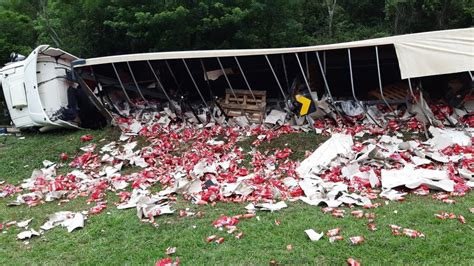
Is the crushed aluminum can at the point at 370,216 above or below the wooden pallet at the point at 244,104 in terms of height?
below

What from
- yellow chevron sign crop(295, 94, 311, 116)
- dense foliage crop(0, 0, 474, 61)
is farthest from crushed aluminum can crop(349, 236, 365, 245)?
dense foliage crop(0, 0, 474, 61)

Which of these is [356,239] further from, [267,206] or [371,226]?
[267,206]

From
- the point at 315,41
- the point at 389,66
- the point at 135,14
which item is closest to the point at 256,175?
the point at 389,66

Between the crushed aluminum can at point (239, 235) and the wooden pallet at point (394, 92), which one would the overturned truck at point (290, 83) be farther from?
the crushed aluminum can at point (239, 235)

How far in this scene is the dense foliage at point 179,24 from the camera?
1173 centimetres

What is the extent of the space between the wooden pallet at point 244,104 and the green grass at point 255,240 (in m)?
3.70

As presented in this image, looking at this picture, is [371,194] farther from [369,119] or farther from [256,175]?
[369,119]

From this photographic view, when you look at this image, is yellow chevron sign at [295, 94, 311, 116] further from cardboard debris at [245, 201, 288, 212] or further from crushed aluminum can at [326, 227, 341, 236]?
crushed aluminum can at [326, 227, 341, 236]

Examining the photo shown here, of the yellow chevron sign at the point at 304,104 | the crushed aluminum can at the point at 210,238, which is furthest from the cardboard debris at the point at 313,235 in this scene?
the yellow chevron sign at the point at 304,104

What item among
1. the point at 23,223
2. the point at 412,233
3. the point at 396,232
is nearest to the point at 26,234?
the point at 23,223

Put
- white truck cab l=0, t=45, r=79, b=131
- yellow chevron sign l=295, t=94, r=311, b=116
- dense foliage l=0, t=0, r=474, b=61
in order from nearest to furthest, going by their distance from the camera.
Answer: yellow chevron sign l=295, t=94, r=311, b=116 → white truck cab l=0, t=45, r=79, b=131 → dense foliage l=0, t=0, r=474, b=61

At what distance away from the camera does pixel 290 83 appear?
8875mm

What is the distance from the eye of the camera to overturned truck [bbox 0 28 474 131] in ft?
21.4

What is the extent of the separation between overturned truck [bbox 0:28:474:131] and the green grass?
313 cm
